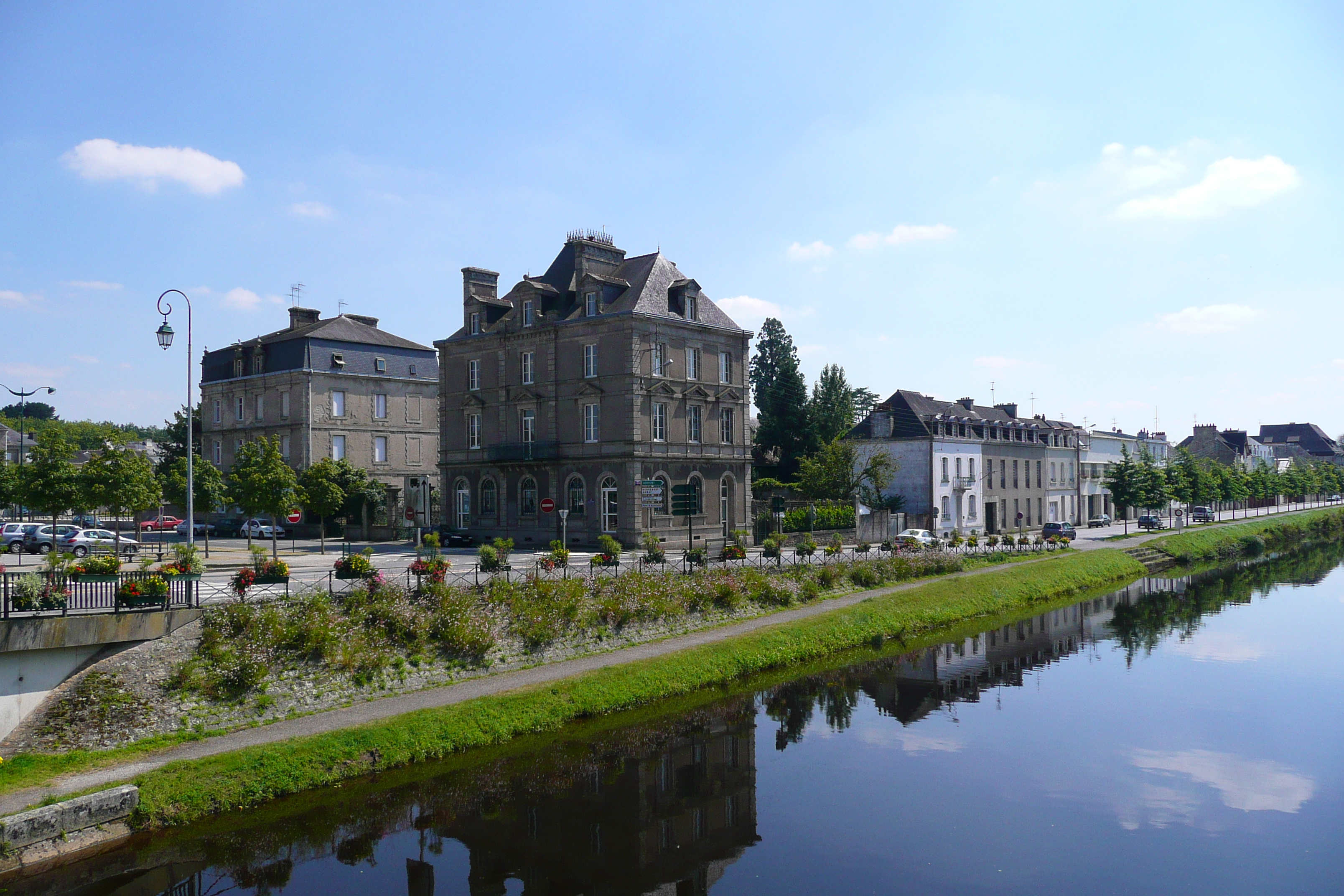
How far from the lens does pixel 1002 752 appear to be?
→ 2053 cm

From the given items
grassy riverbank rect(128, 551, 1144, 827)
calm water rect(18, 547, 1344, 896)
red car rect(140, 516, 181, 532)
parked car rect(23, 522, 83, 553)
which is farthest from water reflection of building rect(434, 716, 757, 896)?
red car rect(140, 516, 181, 532)

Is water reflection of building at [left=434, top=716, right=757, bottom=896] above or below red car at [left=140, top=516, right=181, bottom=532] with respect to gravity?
below

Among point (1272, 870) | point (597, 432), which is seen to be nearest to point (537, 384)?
point (597, 432)

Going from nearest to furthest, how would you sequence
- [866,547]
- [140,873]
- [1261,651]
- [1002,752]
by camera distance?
[140,873], [1002,752], [1261,651], [866,547]

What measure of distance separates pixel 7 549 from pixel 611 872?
124 feet

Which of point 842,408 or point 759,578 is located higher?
point 842,408

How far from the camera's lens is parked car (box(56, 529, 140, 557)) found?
40.2 m

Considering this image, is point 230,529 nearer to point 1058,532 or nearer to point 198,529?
point 198,529

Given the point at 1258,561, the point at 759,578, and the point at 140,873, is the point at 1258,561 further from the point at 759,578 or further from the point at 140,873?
the point at 140,873

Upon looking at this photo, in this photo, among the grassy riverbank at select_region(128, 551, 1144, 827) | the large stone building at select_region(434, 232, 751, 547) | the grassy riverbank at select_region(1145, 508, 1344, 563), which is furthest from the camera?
the grassy riverbank at select_region(1145, 508, 1344, 563)

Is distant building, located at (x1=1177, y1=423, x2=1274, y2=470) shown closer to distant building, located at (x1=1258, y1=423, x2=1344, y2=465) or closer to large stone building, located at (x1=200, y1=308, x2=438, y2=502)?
distant building, located at (x1=1258, y1=423, x2=1344, y2=465)

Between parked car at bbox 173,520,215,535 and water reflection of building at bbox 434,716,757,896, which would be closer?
water reflection of building at bbox 434,716,757,896

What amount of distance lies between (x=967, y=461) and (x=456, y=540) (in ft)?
128

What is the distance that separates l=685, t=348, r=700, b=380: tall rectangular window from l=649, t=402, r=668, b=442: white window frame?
245 cm
